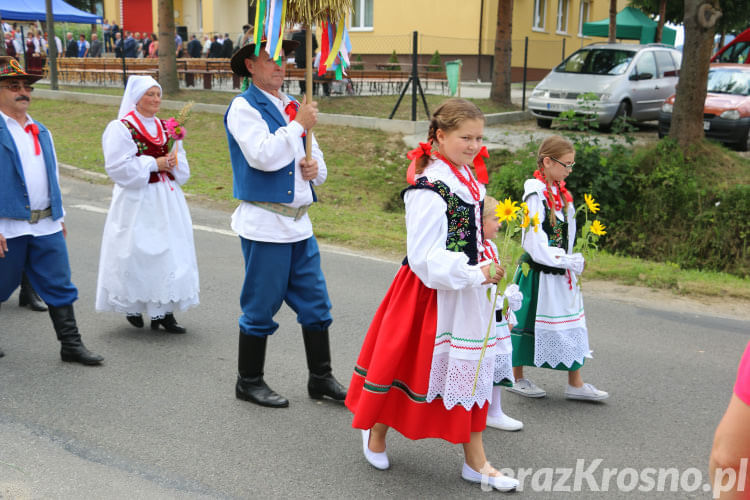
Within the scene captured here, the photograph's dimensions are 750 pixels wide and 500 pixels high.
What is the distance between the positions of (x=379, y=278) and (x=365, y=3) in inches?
1088

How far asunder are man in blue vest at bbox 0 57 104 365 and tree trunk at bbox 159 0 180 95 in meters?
15.3

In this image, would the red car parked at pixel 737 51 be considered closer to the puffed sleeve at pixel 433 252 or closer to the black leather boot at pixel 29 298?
the black leather boot at pixel 29 298

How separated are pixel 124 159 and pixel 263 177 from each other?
6.09 ft

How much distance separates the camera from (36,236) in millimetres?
5094

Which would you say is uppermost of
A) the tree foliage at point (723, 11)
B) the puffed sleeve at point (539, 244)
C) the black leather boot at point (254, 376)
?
the tree foliage at point (723, 11)

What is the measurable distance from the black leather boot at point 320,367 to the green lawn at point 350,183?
4.74 ft

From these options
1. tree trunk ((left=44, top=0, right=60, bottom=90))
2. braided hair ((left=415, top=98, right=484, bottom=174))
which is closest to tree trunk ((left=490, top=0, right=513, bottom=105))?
tree trunk ((left=44, top=0, right=60, bottom=90))

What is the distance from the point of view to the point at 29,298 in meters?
6.59

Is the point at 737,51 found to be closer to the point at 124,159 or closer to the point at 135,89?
the point at 135,89

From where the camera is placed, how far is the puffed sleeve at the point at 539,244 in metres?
4.49

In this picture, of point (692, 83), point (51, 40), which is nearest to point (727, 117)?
point (692, 83)

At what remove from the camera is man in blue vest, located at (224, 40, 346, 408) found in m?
4.20

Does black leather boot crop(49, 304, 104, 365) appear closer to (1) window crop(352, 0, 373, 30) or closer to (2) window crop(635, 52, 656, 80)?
(2) window crop(635, 52, 656, 80)

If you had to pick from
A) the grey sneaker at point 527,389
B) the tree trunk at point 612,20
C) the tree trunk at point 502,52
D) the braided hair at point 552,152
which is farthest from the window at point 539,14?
the grey sneaker at point 527,389
